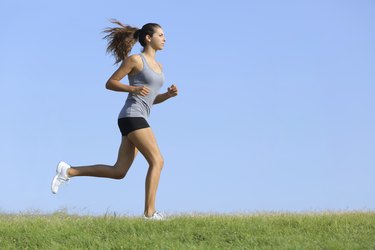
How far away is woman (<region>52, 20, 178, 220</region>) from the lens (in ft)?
28.3

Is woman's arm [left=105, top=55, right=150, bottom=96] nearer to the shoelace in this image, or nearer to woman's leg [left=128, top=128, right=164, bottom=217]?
Result: woman's leg [left=128, top=128, right=164, bottom=217]

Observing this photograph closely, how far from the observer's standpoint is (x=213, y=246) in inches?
299

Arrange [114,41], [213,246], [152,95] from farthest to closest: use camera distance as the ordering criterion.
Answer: [114,41] → [152,95] → [213,246]

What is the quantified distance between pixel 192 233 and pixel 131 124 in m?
1.65

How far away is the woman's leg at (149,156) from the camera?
859 cm

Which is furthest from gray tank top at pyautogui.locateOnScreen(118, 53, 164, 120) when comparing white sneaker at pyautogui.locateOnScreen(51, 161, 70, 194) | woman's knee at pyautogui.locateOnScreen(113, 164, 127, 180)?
white sneaker at pyautogui.locateOnScreen(51, 161, 70, 194)

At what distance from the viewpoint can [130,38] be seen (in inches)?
374

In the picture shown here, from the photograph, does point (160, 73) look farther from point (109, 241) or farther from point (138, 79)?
point (109, 241)

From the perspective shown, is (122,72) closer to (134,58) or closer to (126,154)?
(134,58)

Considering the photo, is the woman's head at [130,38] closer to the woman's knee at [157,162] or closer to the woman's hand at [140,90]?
the woman's hand at [140,90]

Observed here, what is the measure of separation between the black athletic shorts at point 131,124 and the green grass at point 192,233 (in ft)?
3.85

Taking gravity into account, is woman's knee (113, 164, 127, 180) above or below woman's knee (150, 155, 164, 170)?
below

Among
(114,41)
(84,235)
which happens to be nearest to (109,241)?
(84,235)

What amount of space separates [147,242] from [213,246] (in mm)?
761
